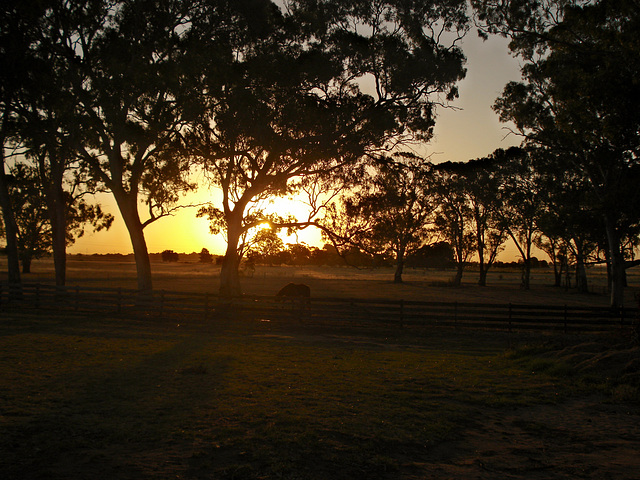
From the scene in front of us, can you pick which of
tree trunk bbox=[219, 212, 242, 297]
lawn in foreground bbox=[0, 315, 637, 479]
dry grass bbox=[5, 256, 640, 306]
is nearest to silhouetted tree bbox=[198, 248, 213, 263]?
dry grass bbox=[5, 256, 640, 306]

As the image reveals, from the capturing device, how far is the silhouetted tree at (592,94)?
19.5m

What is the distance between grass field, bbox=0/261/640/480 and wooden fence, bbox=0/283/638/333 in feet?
18.0

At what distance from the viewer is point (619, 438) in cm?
709

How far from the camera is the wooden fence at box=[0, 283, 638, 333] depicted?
20.3m

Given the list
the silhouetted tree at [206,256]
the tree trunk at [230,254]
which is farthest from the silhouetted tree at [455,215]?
the silhouetted tree at [206,256]

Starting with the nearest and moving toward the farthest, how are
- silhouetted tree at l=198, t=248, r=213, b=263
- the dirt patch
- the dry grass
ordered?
the dirt patch, the dry grass, silhouetted tree at l=198, t=248, r=213, b=263

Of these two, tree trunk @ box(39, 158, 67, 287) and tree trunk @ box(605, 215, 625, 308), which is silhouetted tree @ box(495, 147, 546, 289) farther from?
tree trunk @ box(39, 158, 67, 287)

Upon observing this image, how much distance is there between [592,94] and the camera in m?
20.7

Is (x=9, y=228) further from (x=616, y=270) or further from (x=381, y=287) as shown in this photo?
(x=381, y=287)

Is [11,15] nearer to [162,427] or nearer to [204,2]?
[204,2]

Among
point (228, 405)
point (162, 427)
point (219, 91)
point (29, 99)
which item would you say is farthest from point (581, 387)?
point (29, 99)

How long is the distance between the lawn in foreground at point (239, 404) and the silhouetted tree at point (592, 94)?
11.8 meters

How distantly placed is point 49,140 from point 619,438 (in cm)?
2469

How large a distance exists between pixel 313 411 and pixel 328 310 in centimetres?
1344
